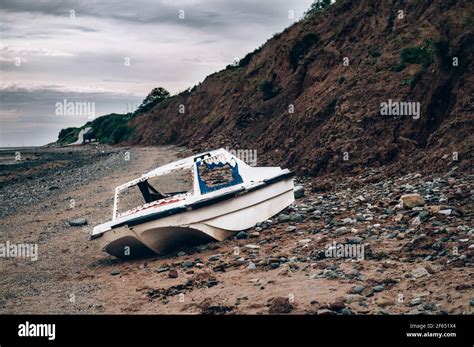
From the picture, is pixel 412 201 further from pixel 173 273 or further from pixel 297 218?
pixel 173 273

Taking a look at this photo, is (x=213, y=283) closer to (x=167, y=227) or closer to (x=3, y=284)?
(x=167, y=227)

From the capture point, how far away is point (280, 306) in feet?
25.7

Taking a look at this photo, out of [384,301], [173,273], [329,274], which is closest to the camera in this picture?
[384,301]

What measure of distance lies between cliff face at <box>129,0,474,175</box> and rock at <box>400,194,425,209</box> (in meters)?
2.32

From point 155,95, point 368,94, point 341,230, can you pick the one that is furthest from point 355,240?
point 155,95

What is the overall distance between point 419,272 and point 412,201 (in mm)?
3491

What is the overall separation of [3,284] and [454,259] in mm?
8085

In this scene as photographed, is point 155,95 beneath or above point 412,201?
above

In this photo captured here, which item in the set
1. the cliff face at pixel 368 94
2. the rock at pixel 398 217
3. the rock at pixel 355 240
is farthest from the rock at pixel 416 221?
the cliff face at pixel 368 94

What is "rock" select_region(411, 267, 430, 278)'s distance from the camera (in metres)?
8.25

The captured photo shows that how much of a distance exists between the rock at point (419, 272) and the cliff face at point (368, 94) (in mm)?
5633

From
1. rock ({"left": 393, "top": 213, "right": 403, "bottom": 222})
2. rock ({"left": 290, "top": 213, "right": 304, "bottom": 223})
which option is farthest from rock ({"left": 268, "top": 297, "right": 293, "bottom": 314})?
rock ({"left": 290, "top": 213, "right": 304, "bottom": 223})

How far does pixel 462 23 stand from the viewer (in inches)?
674

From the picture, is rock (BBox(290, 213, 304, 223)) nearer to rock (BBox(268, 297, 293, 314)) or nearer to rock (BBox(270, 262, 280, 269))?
rock (BBox(270, 262, 280, 269))
